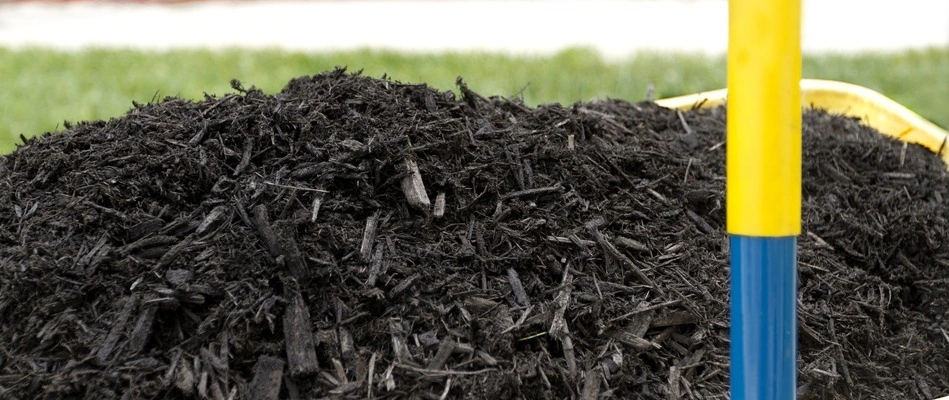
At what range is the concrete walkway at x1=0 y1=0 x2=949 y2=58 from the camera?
21.8 feet

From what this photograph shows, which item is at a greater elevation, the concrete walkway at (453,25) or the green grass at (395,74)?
the concrete walkway at (453,25)

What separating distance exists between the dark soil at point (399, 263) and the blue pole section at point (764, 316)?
0.28 meters

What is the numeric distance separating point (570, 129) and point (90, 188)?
1.21m

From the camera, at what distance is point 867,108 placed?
312cm

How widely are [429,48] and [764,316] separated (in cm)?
512

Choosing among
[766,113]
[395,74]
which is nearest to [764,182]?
[766,113]

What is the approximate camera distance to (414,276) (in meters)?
1.71

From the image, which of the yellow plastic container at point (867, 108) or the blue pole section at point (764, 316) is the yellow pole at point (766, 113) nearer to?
the blue pole section at point (764, 316)

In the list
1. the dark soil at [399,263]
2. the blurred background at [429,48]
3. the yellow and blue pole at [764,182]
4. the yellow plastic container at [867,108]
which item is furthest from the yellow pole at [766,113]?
the blurred background at [429,48]

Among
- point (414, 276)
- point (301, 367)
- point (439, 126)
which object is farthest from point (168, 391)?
point (439, 126)

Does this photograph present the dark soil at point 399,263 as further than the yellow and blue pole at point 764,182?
Yes

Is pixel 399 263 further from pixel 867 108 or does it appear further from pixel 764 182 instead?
pixel 867 108

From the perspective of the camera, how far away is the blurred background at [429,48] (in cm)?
486

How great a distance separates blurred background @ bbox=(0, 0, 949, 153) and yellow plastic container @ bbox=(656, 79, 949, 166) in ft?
0.98
